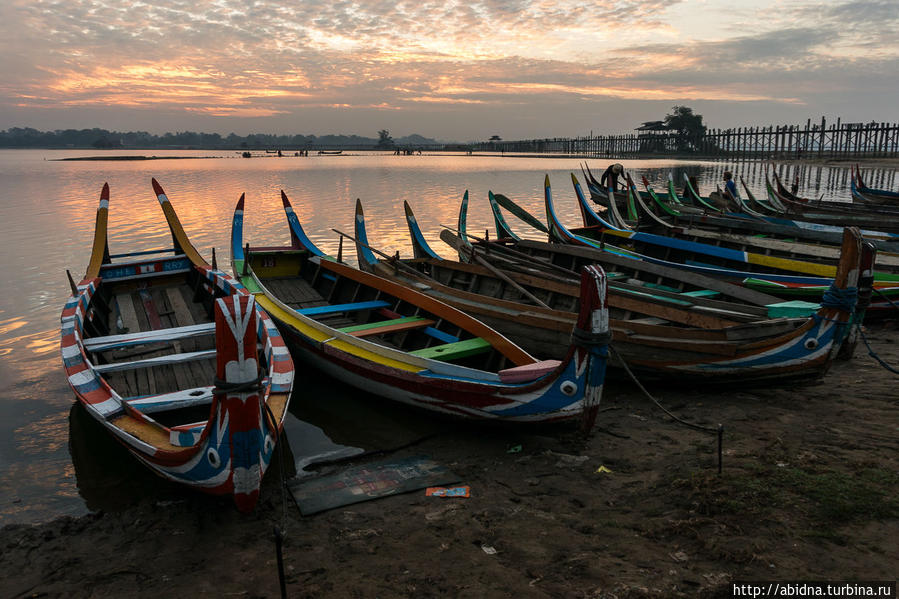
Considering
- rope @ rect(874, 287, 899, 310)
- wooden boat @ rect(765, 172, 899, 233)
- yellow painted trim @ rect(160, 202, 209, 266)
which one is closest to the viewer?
rope @ rect(874, 287, 899, 310)

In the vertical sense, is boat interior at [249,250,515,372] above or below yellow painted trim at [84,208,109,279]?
below

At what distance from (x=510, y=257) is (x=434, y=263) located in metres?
1.60

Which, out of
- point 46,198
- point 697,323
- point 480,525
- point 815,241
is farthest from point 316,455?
point 46,198

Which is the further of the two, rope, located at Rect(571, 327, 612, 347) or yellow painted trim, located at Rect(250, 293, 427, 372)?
yellow painted trim, located at Rect(250, 293, 427, 372)

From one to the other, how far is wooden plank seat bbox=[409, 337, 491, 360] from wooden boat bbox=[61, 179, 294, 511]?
168cm

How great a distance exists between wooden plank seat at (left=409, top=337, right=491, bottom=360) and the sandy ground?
1.14 meters

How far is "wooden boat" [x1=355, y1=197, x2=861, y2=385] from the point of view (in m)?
6.12

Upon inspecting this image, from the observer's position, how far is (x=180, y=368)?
680 cm

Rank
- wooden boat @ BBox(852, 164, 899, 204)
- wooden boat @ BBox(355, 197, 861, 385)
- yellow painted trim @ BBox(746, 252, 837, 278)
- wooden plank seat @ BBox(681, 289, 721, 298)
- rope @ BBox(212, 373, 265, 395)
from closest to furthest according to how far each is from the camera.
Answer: rope @ BBox(212, 373, 265, 395), wooden boat @ BBox(355, 197, 861, 385), wooden plank seat @ BBox(681, 289, 721, 298), yellow painted trim @ BBox(746, 252, 837, 278), wooden boat @ BBox(852, 164, 899, 204)

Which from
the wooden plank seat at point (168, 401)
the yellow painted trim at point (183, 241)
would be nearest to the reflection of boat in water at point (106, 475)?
the wooden plank seat at point (168, 401)

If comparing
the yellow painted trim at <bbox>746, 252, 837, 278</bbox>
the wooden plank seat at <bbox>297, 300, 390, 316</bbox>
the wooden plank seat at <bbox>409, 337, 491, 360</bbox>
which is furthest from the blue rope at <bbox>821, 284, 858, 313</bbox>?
the wooden plank seat at <bbox>297, 300, 390, 316</bbox>

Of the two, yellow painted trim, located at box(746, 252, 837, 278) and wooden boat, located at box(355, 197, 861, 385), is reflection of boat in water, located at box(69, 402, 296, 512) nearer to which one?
wooden boat, located at box(355, 197, 861, 385)

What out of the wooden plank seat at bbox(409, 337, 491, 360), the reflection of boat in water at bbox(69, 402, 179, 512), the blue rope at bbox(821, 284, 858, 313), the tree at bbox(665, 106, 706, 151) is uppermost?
the tree at bbox(665, 106, 706, 151)

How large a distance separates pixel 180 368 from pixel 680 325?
263 inches
